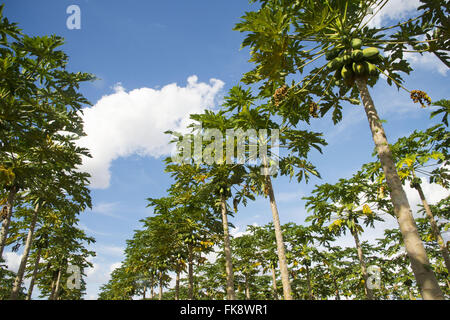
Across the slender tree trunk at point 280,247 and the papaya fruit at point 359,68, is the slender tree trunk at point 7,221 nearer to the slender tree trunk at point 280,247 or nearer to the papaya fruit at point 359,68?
the slender tree trunk at point 280,247

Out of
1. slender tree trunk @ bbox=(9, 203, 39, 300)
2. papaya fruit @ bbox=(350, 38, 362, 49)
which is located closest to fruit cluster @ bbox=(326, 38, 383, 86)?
papaya fruit @ bbox=(350, 38, 362, 49)

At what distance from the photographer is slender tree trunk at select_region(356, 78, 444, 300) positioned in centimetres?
437

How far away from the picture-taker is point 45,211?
19.1 meters

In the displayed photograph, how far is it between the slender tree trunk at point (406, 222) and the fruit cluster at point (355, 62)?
635 millimetres

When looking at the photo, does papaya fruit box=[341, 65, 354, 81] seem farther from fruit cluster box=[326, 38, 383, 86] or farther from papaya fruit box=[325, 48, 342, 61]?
papaya fruit box=[325, 48, 342, 61]

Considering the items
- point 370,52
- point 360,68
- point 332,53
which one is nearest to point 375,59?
point 370,52

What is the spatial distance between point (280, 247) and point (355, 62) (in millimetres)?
7748

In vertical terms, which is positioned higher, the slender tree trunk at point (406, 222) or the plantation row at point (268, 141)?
the plantation row at point (268, 141)

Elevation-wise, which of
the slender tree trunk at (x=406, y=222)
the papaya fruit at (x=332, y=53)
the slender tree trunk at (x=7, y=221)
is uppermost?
the papaya fruit at (x=332, y=53)

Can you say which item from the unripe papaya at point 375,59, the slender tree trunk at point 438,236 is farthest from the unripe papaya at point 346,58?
the slender tree trunk at point 438,236

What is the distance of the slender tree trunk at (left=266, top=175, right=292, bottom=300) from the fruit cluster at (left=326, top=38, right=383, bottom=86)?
264 inches

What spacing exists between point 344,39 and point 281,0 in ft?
7.09

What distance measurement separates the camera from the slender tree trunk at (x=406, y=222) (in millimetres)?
4367
